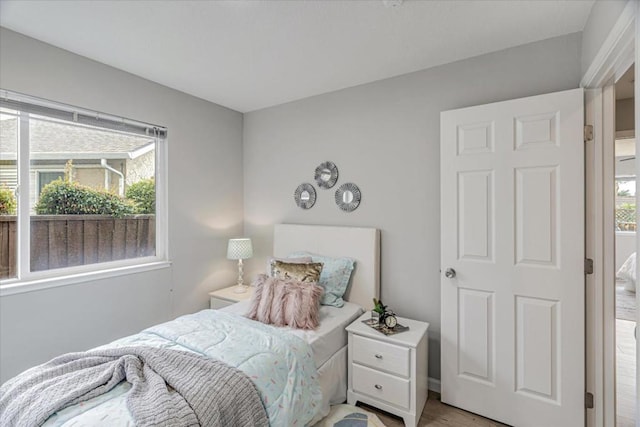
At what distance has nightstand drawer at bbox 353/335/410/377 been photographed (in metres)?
1.94

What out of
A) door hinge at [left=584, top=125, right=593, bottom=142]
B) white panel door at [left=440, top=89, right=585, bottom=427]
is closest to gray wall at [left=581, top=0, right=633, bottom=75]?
white panel door at [left=440, top=89, right=585, bottom=427]

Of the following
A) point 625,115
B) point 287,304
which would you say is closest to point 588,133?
point 625,115

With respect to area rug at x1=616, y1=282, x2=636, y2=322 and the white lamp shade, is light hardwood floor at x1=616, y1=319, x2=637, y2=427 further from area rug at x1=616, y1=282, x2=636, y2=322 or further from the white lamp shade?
the white lamp shade

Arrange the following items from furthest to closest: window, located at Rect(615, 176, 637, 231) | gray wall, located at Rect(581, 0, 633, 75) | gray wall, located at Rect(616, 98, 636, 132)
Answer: window, located at Rect(615, 176, 637, 231), gray wall, located at Rect(616, 98, 636, 132), gray wall, located at Rect(581, 0, 633, 75)

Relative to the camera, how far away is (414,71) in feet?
7.97

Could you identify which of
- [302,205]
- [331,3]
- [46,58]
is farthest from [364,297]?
[46,58]

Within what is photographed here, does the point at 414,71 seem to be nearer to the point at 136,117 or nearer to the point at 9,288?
the point at 136,117

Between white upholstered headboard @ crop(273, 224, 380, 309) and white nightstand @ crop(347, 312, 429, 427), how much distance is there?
0.39 meters

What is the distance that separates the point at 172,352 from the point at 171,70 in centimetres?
213

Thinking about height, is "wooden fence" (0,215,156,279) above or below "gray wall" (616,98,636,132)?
below

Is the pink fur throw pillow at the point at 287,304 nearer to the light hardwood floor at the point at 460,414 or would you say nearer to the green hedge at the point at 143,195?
the light hardwood floor at the point at 460,414

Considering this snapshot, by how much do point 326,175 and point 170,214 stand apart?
4.99ft

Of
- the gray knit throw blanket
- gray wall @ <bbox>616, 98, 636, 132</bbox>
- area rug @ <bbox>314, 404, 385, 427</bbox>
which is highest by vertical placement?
gray wall @ <bbox>616, 98, 636, 132</bbox>

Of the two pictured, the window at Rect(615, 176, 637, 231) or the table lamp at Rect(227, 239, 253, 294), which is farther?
the window at Rect(615, 176, 637, 231)
